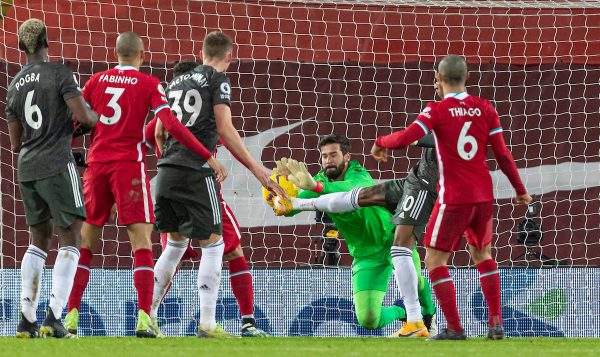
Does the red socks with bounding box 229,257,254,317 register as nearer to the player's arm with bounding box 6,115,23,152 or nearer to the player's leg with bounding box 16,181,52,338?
the player's leg with bounding box 16,181,52,338

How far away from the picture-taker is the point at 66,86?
661 centimetres

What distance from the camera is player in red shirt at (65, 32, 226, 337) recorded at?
685cm

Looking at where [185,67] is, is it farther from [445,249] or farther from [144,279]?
[445,249]

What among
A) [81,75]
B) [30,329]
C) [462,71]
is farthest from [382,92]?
[30,329]

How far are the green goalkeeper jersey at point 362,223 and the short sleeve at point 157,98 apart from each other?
91.2 inches

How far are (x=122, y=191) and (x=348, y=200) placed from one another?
2.23 m

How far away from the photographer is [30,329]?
678cm

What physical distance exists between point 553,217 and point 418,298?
12.8 feet

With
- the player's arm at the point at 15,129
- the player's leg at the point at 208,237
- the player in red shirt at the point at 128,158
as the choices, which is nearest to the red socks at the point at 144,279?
the player in red shirt at the point at 128,158

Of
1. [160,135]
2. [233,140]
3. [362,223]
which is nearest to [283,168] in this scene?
[362,223]

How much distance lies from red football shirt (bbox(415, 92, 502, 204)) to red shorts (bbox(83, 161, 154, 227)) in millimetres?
1707

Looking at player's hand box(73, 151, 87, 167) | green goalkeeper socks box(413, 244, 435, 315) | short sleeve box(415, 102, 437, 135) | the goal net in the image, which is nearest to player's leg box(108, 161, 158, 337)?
player's hand box(73, 151, 87, 167)

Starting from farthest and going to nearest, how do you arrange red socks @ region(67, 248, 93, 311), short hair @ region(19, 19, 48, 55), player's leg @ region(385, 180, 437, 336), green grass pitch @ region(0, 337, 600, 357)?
1. player's leg @ region(385, 180, 437, 336)
2. red socks @ region(67, 248, 93, 311)
3. short hair @ region(19, 19, 48, 55)
4. green grass pitch @ region(0, 337, 600, 357)

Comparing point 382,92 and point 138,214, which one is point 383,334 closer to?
point 382,92
